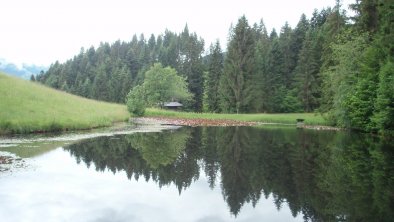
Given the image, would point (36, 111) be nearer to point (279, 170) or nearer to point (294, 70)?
point (279, 170)

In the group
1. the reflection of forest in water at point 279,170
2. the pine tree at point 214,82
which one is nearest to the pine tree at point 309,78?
the pine tree at point 214,82

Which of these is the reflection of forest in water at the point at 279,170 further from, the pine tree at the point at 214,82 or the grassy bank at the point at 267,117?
the pine tree at the point at 214,82

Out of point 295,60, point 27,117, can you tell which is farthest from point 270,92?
point 27,117

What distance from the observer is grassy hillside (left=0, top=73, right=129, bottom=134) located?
101 feet

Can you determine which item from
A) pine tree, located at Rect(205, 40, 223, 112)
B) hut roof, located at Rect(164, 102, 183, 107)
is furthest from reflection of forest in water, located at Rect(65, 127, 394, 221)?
hut roof, located at Rect(164, 102, 183, 107)

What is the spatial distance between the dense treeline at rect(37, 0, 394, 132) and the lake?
1690 cm

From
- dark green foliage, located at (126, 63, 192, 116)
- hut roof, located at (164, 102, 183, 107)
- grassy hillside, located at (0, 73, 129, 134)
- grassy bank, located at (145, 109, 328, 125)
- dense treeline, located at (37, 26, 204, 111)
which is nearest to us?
grassy hillside, located at (0, 73, 129, 134)

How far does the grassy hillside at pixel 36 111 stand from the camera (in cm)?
3075

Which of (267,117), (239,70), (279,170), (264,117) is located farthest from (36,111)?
(239,70)

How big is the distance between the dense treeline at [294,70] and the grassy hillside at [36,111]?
27.3 metres

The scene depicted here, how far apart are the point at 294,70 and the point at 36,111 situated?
60.3m

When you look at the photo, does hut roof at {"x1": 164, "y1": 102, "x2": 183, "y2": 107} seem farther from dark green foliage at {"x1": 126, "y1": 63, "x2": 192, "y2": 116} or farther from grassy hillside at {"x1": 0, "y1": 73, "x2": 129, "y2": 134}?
grassy hillside at {"x1": 0, "y1": 73, "x2": 129, "y2": 134}

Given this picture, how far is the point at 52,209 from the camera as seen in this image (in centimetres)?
1045

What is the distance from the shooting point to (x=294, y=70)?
83.5 m
